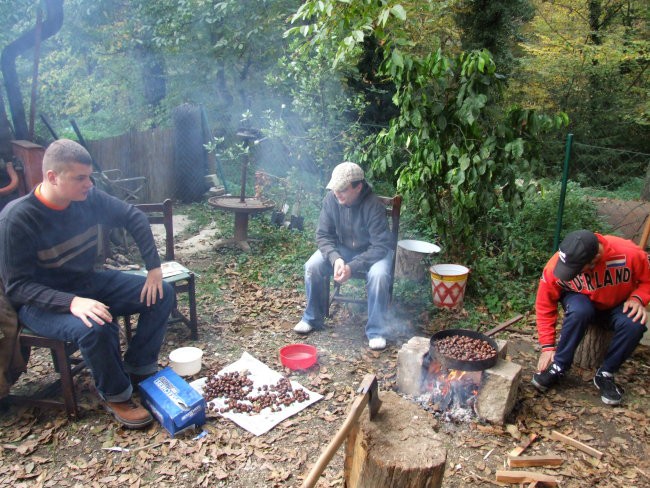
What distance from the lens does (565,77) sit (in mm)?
11703

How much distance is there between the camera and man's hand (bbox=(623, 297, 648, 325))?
3.33m

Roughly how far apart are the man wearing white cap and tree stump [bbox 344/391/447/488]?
2.17 meters

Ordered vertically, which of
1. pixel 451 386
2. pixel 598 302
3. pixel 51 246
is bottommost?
pixel 451 386

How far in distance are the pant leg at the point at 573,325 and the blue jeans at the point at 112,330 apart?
2.97 metres

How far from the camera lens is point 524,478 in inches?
107

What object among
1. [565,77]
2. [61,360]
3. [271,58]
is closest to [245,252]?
[61,360]

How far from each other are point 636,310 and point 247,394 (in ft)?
9.48

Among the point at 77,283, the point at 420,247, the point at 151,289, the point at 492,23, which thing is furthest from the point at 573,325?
the point at 492,23

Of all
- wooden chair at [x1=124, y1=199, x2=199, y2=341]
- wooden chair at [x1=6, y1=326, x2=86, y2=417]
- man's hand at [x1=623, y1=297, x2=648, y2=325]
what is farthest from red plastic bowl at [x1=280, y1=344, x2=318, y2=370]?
man's hand at [x1=623, y1=297, x2=648, y2=325]

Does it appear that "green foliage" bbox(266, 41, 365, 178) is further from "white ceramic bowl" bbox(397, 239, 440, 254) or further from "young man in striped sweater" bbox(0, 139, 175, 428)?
"young man in striped sweater" bbox(0, 139, 175, 428)

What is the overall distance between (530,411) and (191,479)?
7.72ft

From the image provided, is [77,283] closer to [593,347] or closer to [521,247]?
[593,347]

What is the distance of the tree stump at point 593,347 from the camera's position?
3729 millimetres

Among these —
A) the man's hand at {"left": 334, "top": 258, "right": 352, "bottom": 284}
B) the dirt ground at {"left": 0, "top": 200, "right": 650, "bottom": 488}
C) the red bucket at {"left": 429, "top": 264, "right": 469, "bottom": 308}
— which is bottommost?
the dirt ground at {"left": 0, "top": 200, "right": 650, "bottom": 488}
